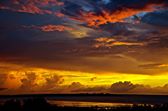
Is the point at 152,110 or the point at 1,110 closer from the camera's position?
the point at 1,110

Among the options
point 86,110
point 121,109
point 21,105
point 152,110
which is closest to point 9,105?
point 21,105

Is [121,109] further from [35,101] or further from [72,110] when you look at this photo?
[35,101]

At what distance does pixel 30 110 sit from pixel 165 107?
2281 centimetres

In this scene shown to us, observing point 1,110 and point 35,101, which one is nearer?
point 1,110

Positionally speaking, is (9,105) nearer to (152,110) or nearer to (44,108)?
(44,108)

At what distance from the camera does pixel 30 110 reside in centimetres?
5875

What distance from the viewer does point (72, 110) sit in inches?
2448

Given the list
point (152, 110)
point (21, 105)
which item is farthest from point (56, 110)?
point (152, 110)

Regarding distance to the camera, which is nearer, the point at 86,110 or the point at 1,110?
the point at 1,110

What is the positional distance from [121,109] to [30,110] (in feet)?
49.7

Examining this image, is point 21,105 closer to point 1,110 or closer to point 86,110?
point 1,110

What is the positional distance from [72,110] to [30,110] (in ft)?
24.1

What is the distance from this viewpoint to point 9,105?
60000 millimetres

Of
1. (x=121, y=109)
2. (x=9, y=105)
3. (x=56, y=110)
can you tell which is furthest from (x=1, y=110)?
(x=121, y=109)
